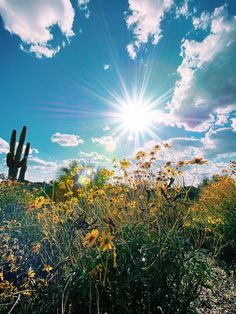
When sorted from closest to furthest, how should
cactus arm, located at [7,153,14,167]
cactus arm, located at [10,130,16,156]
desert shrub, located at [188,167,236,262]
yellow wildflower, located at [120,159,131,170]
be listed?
yellow wildflower, located at [120,159,131,170] → desert shrub, located at [188,167,236,262] → cactus arm, located at [7,153,14,167] → cactus arm, located at [10,130,16,156]

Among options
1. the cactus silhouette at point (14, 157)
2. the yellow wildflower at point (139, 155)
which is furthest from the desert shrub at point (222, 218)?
the cactus silhouette at point (14, 157)

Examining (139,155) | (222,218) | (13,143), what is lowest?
(222,218)

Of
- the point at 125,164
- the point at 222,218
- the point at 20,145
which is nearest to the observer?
the point at 125,164

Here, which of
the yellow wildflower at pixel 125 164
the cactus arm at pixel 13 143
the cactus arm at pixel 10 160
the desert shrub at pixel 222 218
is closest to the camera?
the yellow wildflower at pixel 125 164

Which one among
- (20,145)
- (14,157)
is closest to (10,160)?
(14,157)

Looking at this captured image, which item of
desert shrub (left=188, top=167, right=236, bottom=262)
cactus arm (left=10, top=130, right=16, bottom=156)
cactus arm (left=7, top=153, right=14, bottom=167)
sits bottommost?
desert shrub (left=188, top=167, right=236, bottom=262)

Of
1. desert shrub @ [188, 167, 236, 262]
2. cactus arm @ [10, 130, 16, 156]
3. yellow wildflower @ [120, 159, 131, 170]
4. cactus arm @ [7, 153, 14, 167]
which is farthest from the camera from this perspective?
cactus arm @ [10, 130, 16, 156]

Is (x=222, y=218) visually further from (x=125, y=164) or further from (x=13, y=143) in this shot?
(x=13, y=143)

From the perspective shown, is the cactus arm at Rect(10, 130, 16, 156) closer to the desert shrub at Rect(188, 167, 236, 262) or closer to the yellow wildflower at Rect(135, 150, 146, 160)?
the desert shrub at Rect(188, 167, 236, 262)

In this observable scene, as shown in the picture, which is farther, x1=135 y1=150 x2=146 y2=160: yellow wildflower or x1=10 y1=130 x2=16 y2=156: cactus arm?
x1=10 y1=130 x2=16 y2=156: cactus arm

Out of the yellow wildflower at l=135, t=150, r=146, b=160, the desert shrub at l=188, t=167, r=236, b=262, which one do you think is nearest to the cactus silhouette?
the desert shrub at l=188, t=167, r=236, b=262

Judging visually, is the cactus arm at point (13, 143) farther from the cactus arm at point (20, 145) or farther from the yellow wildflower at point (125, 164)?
the yellow wildflower at point (125, 164)

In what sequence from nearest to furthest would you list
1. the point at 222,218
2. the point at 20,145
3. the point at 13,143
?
the point at 222,218 → the point at 13,143 → the point at 20,145

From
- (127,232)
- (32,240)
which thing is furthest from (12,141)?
(127,232)
